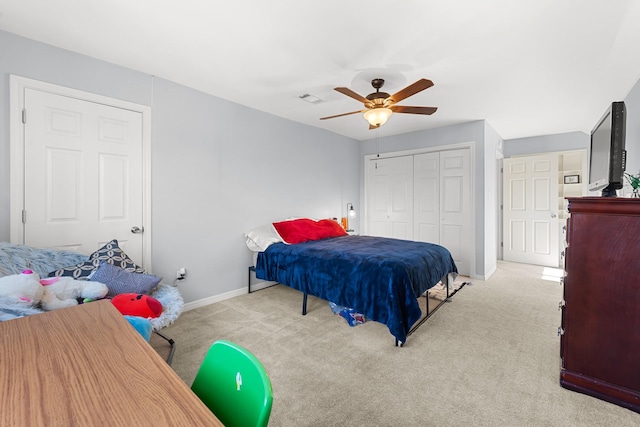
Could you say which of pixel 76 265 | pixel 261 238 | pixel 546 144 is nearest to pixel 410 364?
pixel 261 238

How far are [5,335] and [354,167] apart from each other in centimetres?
519

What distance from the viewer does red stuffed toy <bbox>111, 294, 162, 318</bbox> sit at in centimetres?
188

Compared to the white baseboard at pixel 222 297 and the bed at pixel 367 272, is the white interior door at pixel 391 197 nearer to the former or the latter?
the bed at pixel 367 272

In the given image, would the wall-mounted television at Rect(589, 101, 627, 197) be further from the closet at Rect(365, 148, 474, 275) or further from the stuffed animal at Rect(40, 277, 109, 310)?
the stuffed animal at Rect(40, 277, 109, 310)

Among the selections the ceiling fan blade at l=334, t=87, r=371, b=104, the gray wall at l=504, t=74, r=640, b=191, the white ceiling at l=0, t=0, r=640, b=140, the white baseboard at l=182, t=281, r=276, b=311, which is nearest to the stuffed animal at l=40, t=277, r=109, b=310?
the white baseboard at l=182, t=281, r=276, b=311

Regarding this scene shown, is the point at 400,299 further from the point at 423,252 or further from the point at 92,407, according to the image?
the point at 92,407

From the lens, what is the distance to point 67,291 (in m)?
1.84

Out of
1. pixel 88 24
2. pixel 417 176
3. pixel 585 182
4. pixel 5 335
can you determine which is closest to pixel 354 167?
pixel 417 176

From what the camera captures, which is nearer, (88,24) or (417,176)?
(88,24)

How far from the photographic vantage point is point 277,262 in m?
3.34

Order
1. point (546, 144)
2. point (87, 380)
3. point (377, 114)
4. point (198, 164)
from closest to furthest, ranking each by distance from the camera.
→ point (87, 380) < point (377, 114) < point (198, 164) < point (546, 144)

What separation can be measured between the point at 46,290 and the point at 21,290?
0.64ft

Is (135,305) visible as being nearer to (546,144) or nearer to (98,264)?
(98,264)

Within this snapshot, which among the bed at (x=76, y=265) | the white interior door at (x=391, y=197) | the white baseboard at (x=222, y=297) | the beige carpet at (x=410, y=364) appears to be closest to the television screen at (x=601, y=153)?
the beige carpet at (x=410, y=364)
